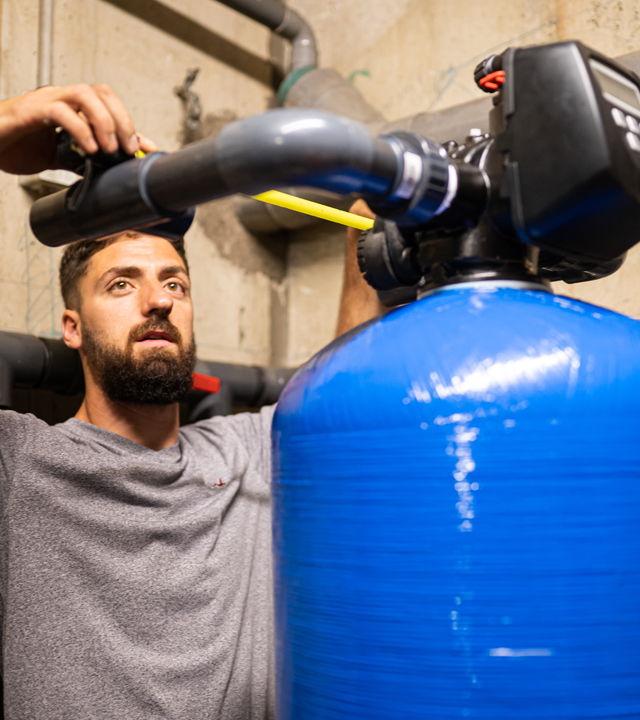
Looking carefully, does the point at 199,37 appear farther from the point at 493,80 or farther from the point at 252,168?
the point at 252,168

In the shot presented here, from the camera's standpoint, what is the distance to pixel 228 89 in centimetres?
181

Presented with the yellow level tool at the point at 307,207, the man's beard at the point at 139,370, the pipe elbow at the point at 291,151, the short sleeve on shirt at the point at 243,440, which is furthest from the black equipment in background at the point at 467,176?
the short sleeve on shirt at the point at 243,440

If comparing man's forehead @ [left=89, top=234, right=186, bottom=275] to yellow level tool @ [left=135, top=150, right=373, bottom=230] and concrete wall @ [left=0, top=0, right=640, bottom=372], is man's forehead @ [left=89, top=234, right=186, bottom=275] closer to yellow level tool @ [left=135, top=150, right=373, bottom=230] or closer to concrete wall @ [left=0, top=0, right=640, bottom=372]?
concrete wall @ [left=0, top=0, right=640, bottom=372]

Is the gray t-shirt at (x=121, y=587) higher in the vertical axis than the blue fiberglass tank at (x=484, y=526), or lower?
lower

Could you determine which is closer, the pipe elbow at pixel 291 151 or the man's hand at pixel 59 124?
the pipe elbow at pixel 291 151

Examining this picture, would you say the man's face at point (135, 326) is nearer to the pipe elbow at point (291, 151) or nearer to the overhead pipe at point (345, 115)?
the overhead pipe at point (345, 115)

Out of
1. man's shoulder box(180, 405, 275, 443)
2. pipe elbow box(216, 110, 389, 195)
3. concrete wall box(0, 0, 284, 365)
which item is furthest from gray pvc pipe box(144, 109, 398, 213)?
concrete wall box(0, 0, 284, 365)

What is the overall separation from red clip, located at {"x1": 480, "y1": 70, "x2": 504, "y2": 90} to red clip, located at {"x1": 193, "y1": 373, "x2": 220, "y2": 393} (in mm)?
930

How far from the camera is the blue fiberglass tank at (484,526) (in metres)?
0.35

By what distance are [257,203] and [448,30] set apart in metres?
0.70

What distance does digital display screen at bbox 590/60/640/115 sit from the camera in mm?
415

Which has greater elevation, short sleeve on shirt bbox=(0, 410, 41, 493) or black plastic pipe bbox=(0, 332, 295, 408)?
black plastic pipe bbox=(0, 332, 295, 408)

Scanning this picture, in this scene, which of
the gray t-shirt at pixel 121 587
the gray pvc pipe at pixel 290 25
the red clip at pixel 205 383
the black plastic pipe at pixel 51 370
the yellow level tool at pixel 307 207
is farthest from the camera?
the gray pvc pipe at pixel 290 25

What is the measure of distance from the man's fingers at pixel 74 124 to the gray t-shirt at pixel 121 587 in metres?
0.59
